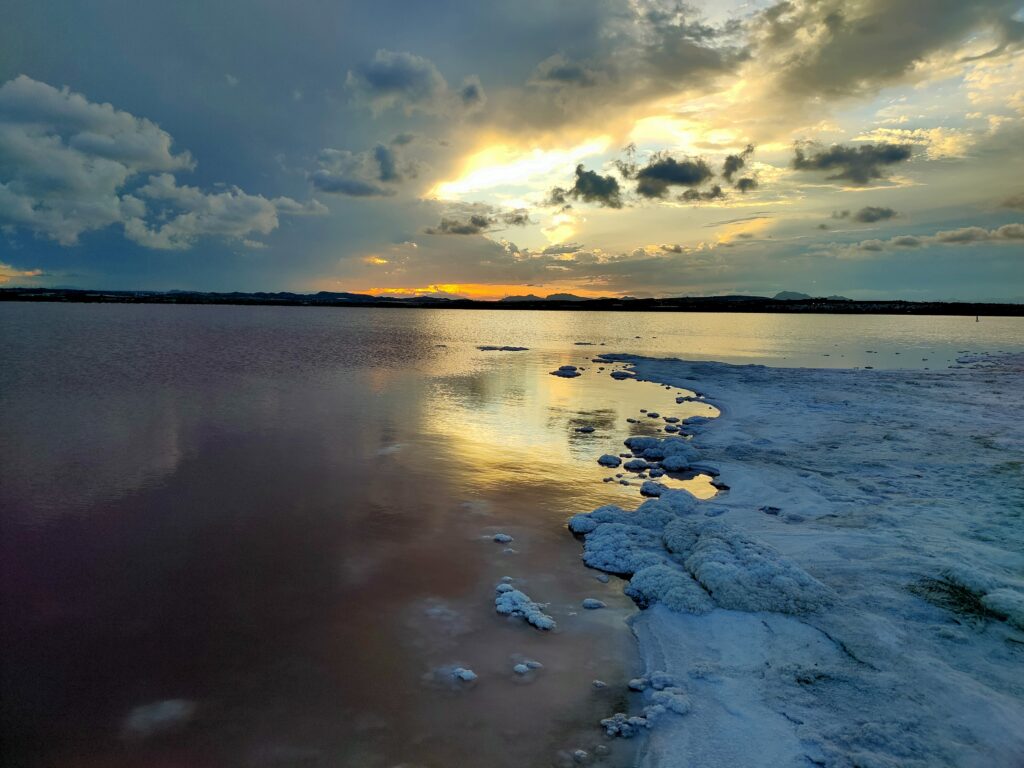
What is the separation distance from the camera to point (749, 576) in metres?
10.4

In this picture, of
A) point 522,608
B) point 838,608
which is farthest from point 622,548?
point 838,608

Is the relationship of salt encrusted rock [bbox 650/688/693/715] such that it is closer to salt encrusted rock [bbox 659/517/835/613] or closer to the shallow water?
the shallow water

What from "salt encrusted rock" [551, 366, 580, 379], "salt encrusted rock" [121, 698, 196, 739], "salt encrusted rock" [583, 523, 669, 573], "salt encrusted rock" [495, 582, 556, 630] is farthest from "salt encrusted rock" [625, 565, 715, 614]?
"salt encrusted rock" [551, 366, 580, 379]

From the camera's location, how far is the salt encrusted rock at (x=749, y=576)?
9.96 metres

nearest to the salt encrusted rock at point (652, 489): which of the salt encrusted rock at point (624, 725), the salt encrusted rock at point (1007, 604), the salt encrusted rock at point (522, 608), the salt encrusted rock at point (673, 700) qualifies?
the salt encrusted rock at point (522, 608)

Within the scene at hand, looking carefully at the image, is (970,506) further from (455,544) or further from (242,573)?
(242,573)

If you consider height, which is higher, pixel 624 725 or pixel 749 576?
pixel 749 576

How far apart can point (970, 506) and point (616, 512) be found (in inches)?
353

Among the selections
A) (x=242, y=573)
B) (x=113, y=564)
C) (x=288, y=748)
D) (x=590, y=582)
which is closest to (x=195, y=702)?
(x=288, y=748)

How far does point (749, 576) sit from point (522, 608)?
4.32 meters

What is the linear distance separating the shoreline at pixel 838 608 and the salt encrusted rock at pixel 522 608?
1.66 m

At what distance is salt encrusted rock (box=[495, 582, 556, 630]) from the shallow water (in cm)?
21

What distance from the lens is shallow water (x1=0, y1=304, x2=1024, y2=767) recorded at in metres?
7.36

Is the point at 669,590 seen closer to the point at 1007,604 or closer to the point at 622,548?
the point at 622,548
